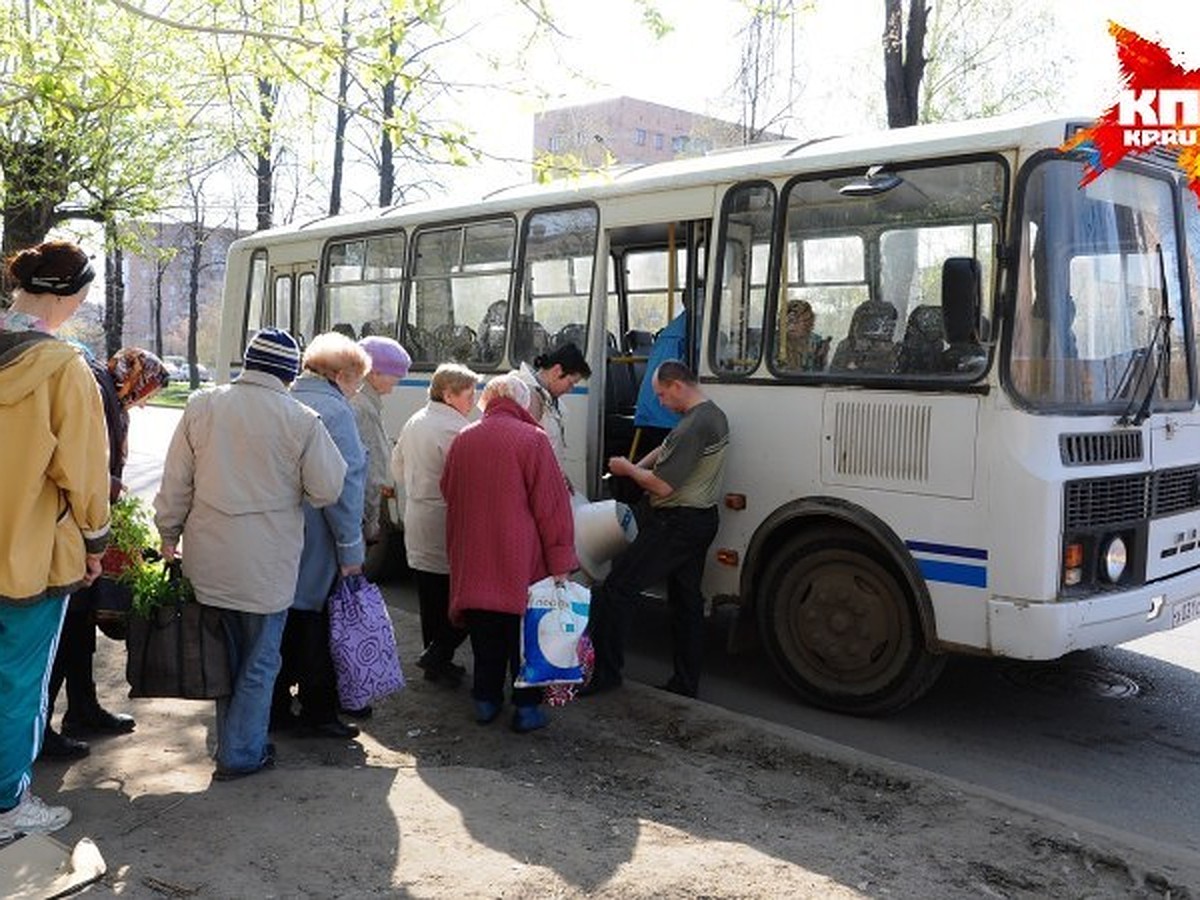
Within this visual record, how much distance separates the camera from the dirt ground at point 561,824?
3.76m

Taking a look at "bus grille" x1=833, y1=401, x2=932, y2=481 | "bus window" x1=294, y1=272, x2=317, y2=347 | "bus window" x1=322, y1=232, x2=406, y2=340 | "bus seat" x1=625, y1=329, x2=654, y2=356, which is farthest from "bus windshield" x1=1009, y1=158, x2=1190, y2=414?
"bus window" x1=294, y1=272, x2=317, y2=347

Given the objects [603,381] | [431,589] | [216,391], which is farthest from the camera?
[603,381]

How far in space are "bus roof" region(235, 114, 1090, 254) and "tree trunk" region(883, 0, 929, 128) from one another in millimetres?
8888

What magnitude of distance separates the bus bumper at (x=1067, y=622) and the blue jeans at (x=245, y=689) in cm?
326

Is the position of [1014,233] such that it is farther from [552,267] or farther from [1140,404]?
[552,267]

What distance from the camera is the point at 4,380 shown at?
377cm

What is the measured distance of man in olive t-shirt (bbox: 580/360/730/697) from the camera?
6195 millimetres

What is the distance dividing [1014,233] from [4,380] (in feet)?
14.1

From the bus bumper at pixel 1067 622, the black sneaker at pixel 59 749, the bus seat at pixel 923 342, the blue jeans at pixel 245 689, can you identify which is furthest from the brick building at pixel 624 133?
the black sneaker at pixel 59 749

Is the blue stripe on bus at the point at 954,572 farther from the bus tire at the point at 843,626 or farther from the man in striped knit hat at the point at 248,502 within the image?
the man in striped knit hat at the point at 248,502

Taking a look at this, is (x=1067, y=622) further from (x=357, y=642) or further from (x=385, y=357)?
(x=385, y=357)

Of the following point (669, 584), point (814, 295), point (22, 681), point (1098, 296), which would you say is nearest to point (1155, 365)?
point (1098, 296)

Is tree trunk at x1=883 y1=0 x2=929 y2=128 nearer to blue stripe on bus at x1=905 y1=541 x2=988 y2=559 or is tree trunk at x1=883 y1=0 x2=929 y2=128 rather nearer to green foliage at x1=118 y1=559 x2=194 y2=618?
blue stripe on bus at x1=905 y1=541 x2=988 y2=559

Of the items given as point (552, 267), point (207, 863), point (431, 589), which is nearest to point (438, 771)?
point (207, 863)
